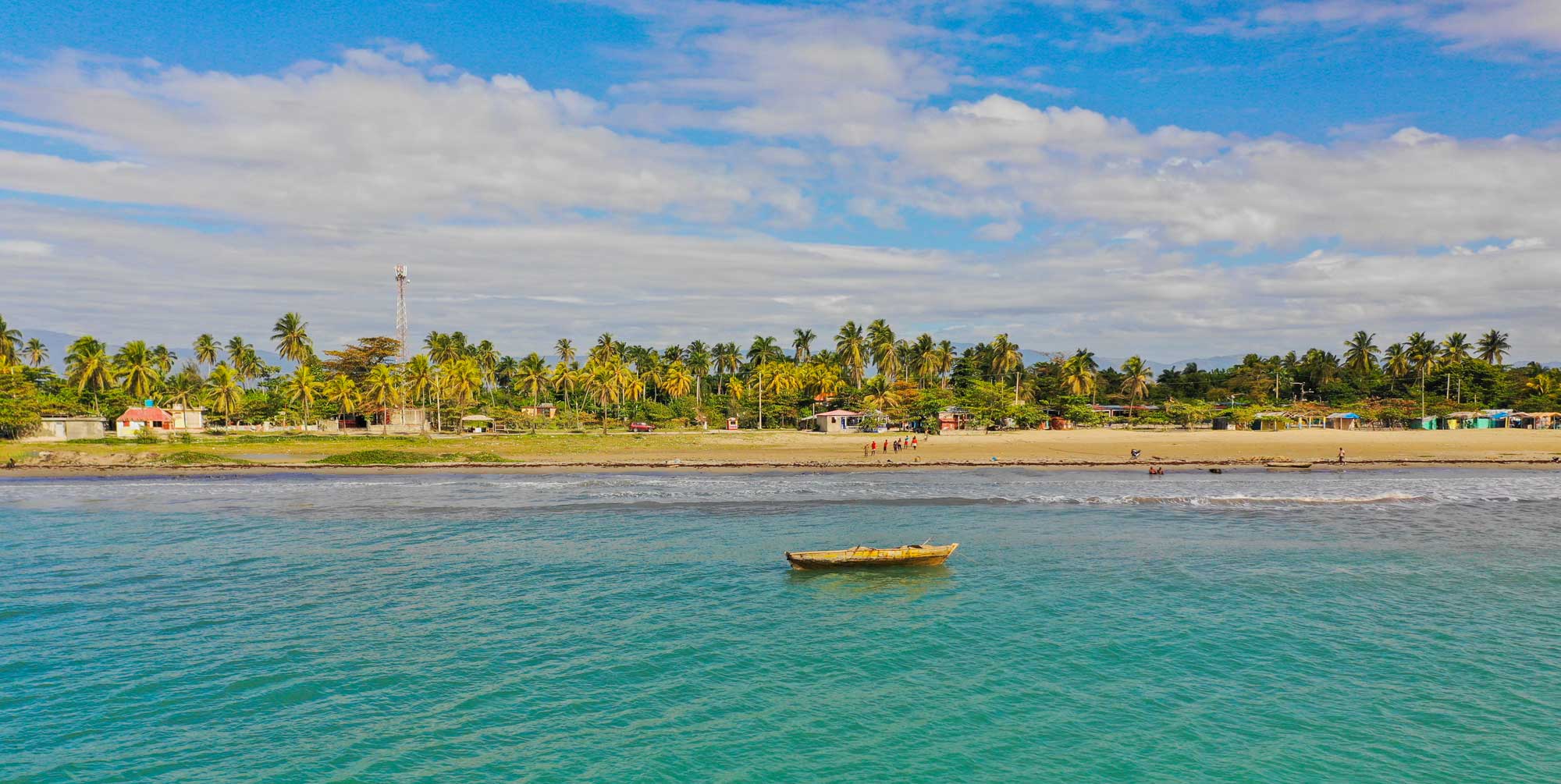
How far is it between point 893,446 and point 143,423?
81.8 m

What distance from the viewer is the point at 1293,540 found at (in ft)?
112

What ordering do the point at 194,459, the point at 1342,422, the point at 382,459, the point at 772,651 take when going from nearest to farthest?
the point at 772,651 → the point at 194,459 → the point at 382,459 → the point at 1342,422

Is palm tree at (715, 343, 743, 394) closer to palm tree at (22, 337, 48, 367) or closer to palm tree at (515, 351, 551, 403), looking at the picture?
Answer: palm tree at (515, 351, 551, 403)

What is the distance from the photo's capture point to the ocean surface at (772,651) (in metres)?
15.3

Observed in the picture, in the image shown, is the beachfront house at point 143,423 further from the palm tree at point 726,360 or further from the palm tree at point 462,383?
the palm tree at point 726,360

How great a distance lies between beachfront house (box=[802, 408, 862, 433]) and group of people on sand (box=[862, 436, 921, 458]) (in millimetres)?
14581

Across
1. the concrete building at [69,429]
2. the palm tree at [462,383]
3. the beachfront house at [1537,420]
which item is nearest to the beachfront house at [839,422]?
the palm tree at [462,383]

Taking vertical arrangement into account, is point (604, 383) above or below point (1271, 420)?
above

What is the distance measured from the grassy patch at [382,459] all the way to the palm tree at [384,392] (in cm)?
2295

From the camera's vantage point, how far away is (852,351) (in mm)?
132375

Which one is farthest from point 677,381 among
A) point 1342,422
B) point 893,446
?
point 1342,422

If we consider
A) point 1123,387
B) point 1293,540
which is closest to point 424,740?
point 1293,540

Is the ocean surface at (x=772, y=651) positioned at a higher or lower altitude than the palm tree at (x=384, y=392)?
lower

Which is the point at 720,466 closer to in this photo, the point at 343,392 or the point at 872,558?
the point at 872,558
